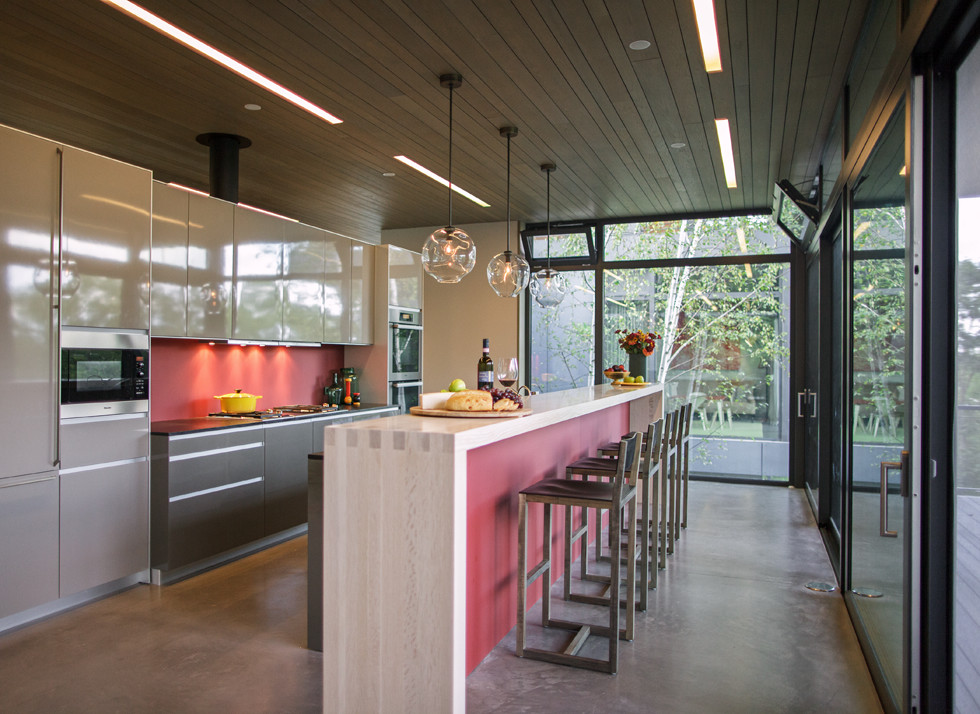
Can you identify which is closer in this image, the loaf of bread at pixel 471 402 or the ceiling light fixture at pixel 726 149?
the loaf of bread at pixel 471 402

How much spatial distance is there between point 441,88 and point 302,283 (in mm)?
2427

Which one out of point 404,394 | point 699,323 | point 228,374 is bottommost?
point 404,394

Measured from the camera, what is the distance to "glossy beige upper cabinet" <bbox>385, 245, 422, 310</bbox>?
22.4 feet

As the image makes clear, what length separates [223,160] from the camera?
4.91 m

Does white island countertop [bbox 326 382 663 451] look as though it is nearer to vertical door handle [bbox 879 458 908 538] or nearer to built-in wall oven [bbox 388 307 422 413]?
vertical door handle [bbox 879 458 908 538]

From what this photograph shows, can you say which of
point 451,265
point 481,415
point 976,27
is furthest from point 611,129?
point 976,27

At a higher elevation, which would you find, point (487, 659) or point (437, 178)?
point (437, 178)

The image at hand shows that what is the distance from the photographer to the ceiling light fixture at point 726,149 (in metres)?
4.68

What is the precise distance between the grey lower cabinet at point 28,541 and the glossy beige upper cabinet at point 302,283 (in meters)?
2.38

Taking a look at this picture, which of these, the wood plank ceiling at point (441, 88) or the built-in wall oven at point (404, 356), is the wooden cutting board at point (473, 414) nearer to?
the wood plank ceiling at point (441, 88)

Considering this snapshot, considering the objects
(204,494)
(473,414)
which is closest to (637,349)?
(473,414)

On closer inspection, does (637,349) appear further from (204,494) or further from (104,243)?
(104,243)

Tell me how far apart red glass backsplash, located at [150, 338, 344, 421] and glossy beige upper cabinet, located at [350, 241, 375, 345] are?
17.3 inches

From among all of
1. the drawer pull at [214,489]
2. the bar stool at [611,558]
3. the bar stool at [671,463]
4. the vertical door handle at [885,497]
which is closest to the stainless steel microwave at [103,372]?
the drawer pull at [214,489]
